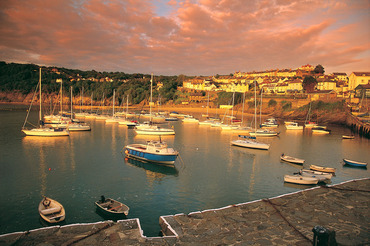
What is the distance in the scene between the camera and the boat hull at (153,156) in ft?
83.7

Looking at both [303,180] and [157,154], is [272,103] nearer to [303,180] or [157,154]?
[303,180]

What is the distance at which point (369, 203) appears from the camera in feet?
46.5

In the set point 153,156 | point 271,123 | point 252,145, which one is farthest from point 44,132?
point 271,123

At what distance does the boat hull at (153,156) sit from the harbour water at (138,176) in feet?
2.31

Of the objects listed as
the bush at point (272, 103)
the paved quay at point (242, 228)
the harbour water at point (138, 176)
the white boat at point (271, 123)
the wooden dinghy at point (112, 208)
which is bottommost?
the harbour water at point (138, 176)

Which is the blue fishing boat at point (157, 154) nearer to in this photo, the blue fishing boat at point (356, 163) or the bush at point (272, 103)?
the blue fishing boat at point (356, 163)

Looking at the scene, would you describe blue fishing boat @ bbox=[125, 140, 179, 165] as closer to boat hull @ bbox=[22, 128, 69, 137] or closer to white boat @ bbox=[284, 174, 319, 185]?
white boat @ bbox=[284, 174, 319, 185]

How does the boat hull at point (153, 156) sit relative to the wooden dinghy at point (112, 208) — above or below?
above

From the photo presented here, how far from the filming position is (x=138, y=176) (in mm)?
22516

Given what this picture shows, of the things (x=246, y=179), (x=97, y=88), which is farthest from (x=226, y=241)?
(x=97, y=88)

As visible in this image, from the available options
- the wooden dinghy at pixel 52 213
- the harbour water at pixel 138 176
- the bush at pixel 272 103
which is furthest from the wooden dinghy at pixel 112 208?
the bush at pixel 272 103

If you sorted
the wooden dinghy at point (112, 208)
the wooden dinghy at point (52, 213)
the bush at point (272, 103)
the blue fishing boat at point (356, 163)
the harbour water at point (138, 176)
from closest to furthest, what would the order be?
1. the wooden dinghy at point (52, 213)
2. the wooden dinghy at point (112, 208)
3. the harbour water at point (138, 176)
4. the blue fishing boat at point (356, 163)
5. the bush at point (272, 103)

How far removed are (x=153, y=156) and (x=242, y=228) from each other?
15864mm

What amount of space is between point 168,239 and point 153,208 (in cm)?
585
